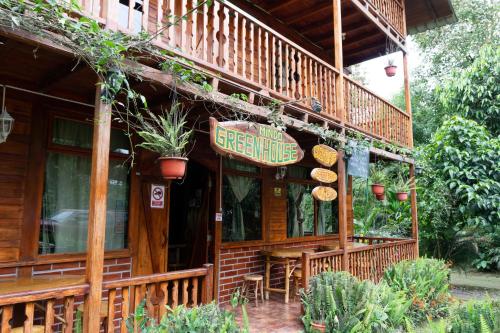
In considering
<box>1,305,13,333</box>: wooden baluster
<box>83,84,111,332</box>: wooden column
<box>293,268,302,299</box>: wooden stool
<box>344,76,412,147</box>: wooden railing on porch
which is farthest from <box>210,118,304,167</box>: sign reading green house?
<box>293,268,302,299</box>: wooden stool

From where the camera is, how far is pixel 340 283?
16.9 ft

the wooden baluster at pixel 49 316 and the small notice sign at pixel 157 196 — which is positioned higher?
the small notice sign at pixel 157 196

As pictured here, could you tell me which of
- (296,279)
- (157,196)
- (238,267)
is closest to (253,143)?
(157,196)

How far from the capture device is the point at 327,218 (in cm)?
980

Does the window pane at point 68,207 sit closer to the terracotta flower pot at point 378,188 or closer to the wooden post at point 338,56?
the wooden post at point 338,56

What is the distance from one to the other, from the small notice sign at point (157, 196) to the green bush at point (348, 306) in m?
2.48

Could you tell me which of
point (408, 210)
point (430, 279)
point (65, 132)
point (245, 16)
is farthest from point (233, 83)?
point (408, 210)

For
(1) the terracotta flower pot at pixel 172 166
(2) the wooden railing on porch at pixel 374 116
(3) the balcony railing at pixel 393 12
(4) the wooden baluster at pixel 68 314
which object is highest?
(3) the balcony railing at pixel 393 12

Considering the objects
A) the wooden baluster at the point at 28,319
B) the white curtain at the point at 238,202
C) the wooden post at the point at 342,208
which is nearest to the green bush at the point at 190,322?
the wooden baluster at the point at 28,319

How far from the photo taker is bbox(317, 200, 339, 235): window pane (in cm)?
953

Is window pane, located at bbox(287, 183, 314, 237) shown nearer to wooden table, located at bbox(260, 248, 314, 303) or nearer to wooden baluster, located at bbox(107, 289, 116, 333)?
wooden table, located at bbox(260, 248, 314, 303)

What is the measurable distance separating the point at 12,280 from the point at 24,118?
180 centimetres

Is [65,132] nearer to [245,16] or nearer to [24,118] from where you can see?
[24,118]

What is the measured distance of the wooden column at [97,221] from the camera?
3115 millimetres
